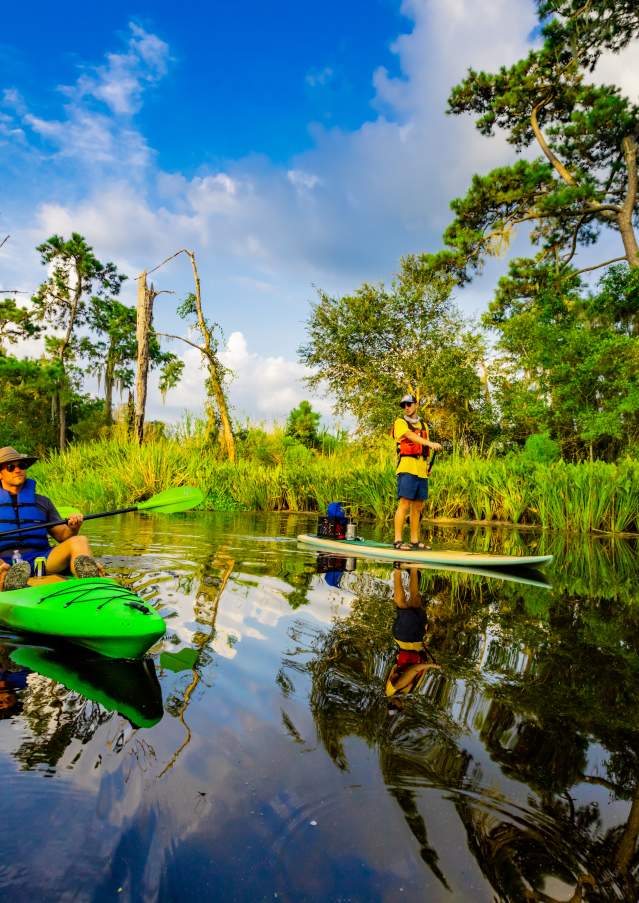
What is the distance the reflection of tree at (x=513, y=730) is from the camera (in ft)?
5.40

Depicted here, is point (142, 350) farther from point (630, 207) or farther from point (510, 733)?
point (510, 733)

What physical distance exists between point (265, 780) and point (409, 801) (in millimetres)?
512

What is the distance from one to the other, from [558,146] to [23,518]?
20687 millimetres

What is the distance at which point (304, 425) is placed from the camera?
26078 millimetres

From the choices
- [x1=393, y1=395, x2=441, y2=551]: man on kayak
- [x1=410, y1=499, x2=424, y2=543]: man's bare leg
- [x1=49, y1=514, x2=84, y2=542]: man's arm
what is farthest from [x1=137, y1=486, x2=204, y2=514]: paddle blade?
[x1=410, y1=499, x2=424, y2=543]: man's bare leg

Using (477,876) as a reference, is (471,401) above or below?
above

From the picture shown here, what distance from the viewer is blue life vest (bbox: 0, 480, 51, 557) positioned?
4586 mm

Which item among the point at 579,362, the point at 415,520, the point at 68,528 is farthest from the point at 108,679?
the point at 579,362

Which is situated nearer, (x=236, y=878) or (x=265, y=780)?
(x=236, y=878)

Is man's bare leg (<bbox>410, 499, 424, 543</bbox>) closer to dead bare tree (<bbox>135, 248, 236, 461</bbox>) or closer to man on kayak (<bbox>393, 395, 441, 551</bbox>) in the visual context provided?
man on kayak (<bbox>393, 395, 441, 551</bbox>)

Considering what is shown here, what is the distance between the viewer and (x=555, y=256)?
19906 mm

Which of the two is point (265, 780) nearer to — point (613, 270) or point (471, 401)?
point (613, 270)

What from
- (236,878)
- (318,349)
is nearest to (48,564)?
(236,878)

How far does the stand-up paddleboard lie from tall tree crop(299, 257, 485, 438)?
583 inches
